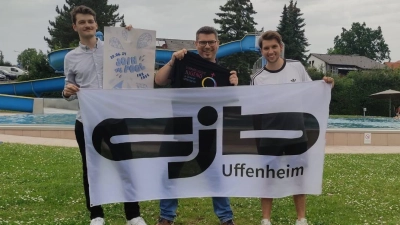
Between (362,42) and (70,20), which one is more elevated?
(362,42)

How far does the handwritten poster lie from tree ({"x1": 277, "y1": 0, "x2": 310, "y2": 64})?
1636 inches

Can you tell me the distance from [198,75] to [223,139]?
25.9 inches

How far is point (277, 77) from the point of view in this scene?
4066 millimetres

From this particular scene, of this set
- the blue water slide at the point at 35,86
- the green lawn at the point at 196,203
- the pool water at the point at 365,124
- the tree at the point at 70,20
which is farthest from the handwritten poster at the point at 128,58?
the tree at the point at 70,20

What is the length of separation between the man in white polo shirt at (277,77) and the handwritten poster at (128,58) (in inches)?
41.1

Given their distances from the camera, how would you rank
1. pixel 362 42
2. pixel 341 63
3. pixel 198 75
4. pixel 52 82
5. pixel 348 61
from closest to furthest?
pixel 198 75
pixel 52 82
pixel 341 63
pixel 348 61
pixel 362 42

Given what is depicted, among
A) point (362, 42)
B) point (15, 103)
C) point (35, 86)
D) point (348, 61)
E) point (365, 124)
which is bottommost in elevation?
point (365, 124)

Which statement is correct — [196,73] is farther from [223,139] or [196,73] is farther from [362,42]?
[362,42]

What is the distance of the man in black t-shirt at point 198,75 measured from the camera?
400cm

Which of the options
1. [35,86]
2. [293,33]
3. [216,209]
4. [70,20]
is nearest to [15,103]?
[35,86]

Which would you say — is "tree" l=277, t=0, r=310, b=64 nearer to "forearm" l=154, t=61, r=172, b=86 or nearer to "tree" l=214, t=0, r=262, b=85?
"tree" l=214, t=0, r=262, b=85

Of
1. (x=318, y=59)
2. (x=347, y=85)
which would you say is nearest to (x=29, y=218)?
(x=347, y=85)

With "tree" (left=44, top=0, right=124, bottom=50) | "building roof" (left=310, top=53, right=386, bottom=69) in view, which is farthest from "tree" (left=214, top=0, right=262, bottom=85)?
"building roof" (left=310, top=53, right=386, bottom=69)

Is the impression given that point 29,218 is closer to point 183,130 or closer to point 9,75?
point 183,130
